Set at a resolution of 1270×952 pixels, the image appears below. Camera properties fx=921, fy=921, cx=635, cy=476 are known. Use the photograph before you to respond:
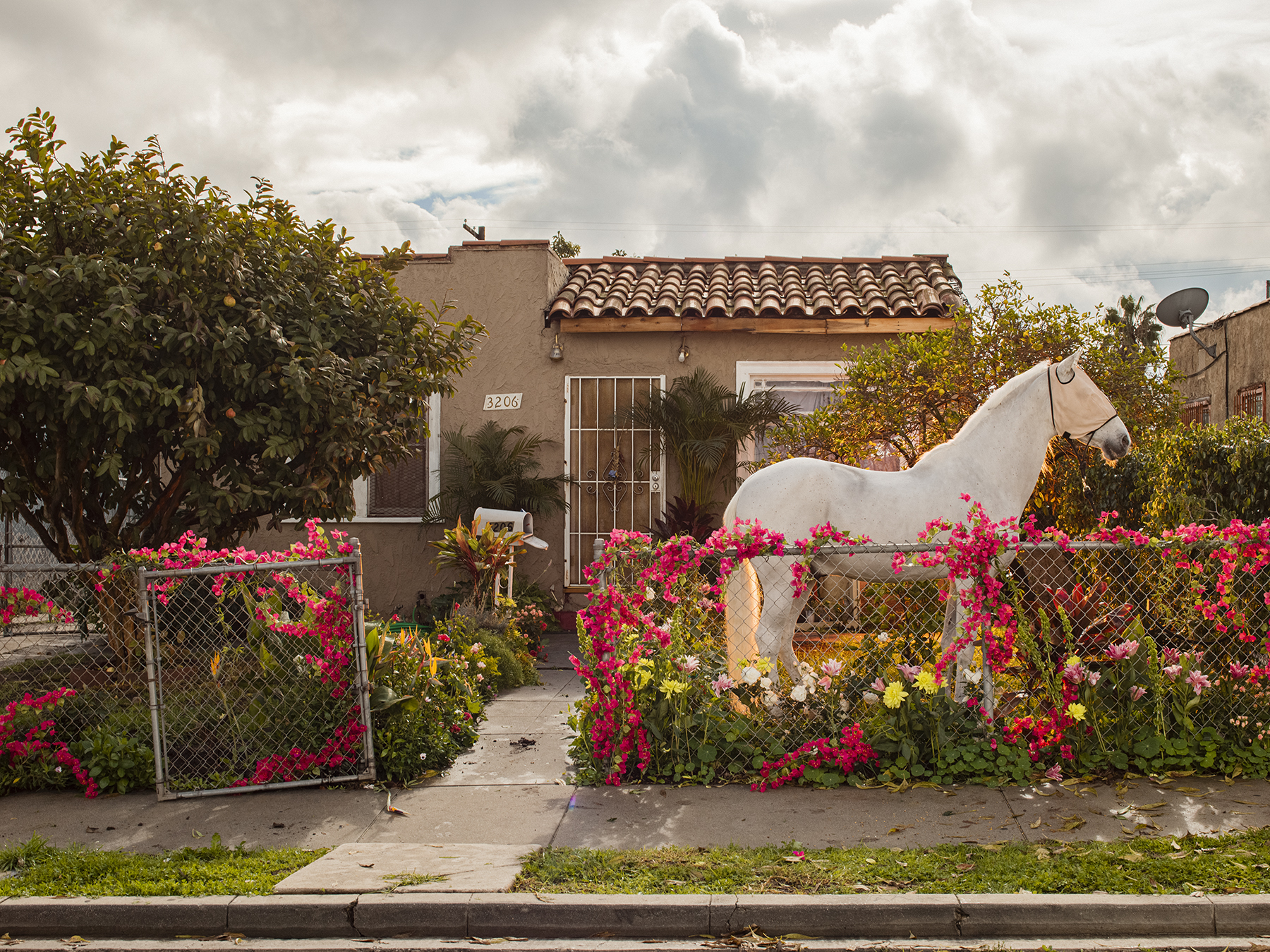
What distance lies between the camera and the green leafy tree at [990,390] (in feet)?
25.5

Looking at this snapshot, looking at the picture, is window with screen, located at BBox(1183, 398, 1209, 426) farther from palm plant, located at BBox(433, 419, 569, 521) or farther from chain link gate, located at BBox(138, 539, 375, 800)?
chain link gate, located at BBox(138, 539, 375, 800)

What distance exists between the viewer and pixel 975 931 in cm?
345

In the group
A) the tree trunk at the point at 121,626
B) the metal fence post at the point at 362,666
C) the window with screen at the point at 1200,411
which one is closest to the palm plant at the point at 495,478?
the tree trunk at the point at 121,626

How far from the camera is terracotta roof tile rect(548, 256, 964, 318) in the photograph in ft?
35.5

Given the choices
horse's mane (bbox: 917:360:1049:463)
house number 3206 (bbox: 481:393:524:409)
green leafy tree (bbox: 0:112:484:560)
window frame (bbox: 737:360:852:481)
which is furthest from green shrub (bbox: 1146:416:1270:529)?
house number 3206 (bbox: 481:393:524:409)

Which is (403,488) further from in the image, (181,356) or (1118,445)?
(1118,445)

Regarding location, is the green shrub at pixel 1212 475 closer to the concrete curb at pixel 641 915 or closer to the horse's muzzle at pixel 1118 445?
the horse's muzzle at pixel 1118 445

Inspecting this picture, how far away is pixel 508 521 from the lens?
10.1 meters

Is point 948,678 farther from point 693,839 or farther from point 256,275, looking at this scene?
point 256,275

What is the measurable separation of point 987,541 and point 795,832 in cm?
196

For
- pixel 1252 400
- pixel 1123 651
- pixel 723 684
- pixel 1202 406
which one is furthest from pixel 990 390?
pixel 1202 406

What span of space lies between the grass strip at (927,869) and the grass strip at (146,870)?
112cm

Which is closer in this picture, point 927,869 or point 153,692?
point 927,869

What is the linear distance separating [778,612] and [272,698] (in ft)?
10.0
